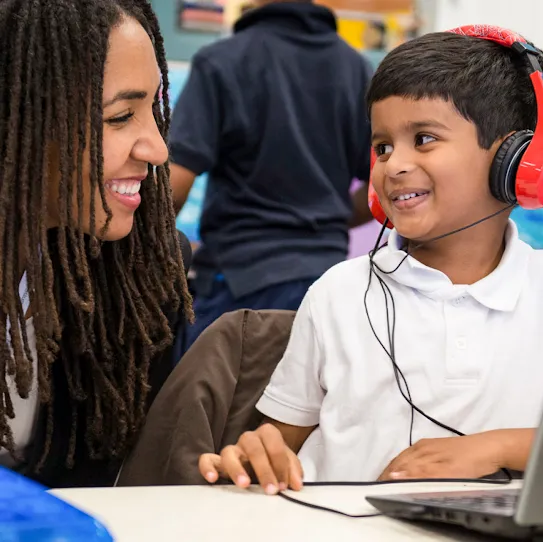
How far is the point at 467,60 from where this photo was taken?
47.4 inches

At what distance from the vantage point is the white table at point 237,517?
2.35ft

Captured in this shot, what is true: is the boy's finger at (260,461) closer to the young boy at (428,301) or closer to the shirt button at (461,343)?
the young boy at (428,301)

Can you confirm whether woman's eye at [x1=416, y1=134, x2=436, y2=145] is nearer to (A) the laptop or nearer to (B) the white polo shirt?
(B) the white polo shirt

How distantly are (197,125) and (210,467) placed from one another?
43.4 inches

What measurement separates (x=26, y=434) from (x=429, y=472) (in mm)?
535

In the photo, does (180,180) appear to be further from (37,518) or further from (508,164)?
(37,518)

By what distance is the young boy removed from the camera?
1.12m

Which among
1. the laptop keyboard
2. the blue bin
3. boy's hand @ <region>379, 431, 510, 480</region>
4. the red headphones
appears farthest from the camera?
the red headphones

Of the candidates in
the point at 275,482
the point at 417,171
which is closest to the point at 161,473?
the point at 275,482

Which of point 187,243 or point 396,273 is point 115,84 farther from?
point 396,273

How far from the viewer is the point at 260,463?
881mm

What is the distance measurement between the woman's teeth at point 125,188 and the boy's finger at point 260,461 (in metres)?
0.38

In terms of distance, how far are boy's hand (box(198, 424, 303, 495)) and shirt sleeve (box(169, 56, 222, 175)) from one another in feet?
3.41

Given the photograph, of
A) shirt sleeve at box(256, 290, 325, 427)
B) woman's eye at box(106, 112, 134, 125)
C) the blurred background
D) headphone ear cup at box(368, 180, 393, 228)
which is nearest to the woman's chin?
woman's eye at box(106, 112, 134, 125)
